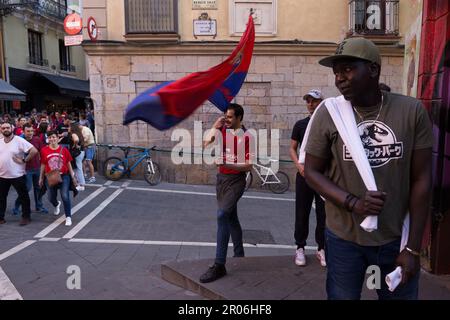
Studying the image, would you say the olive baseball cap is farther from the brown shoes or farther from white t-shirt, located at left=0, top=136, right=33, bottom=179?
white t-shirt, located at left=0, top=136, right=33, bottom=179

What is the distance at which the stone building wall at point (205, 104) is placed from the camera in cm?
1140

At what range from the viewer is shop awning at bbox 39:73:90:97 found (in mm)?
23547

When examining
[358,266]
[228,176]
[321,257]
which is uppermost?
[228,176]

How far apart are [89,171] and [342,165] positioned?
Result: 33.4 ft

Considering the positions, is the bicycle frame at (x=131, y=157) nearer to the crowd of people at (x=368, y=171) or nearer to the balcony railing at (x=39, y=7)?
the crowd of people at (x=368, y=171)

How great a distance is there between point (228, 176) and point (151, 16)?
27.4 feet

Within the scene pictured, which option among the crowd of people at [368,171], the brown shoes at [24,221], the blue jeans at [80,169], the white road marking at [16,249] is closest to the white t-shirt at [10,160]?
the brown shoes at [24,221]

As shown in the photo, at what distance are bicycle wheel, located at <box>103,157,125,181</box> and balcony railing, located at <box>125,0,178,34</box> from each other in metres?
3.50

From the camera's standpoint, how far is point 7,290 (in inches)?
163

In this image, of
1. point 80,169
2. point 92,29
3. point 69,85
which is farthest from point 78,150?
point 69,85

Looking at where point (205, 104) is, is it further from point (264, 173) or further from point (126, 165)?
point (126, 165)

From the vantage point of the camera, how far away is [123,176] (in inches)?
443

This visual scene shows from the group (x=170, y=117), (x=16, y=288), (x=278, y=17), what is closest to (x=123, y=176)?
(x=278, y=17)

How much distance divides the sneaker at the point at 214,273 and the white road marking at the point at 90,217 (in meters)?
3.18
